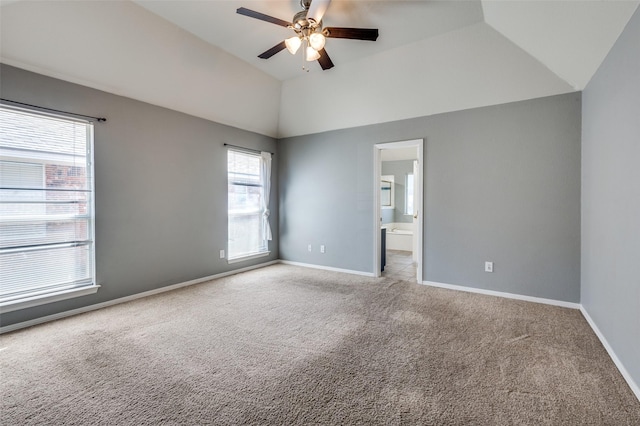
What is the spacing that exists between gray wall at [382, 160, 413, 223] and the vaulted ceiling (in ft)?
13.5

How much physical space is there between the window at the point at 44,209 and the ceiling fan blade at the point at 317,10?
2.60m

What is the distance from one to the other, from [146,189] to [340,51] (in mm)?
2985

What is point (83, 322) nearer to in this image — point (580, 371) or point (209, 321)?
point (209, 321)

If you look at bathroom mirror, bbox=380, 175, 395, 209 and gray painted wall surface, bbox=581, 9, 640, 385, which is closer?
gray painted wall surface, bbox=581, 9, 640, 385

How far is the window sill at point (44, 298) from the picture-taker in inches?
101

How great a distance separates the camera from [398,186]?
8.34 m

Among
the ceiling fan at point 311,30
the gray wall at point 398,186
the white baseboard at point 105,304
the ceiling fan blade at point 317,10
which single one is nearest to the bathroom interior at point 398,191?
the gray wall at point 398,186

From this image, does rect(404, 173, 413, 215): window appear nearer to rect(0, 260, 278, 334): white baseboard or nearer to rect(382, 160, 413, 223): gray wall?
rect(382, 160, 413, 223): gray wall

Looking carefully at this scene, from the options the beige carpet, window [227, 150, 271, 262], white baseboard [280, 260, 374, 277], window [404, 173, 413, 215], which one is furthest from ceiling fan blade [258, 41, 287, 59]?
window [404, 173, 413, 215]

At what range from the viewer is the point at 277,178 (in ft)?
18.1

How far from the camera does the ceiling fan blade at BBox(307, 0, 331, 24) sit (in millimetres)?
2184

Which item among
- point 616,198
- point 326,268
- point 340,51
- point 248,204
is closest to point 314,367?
point 616,198

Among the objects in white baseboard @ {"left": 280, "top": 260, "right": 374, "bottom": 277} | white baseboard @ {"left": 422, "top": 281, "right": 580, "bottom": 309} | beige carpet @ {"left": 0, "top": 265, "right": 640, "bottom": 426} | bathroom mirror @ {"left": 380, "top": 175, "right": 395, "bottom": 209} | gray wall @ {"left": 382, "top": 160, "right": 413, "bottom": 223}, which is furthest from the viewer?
bathroom mirror @ {"left": 380, "top": 175, "right": 395, "bottom": 209}

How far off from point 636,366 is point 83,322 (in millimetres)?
4388
